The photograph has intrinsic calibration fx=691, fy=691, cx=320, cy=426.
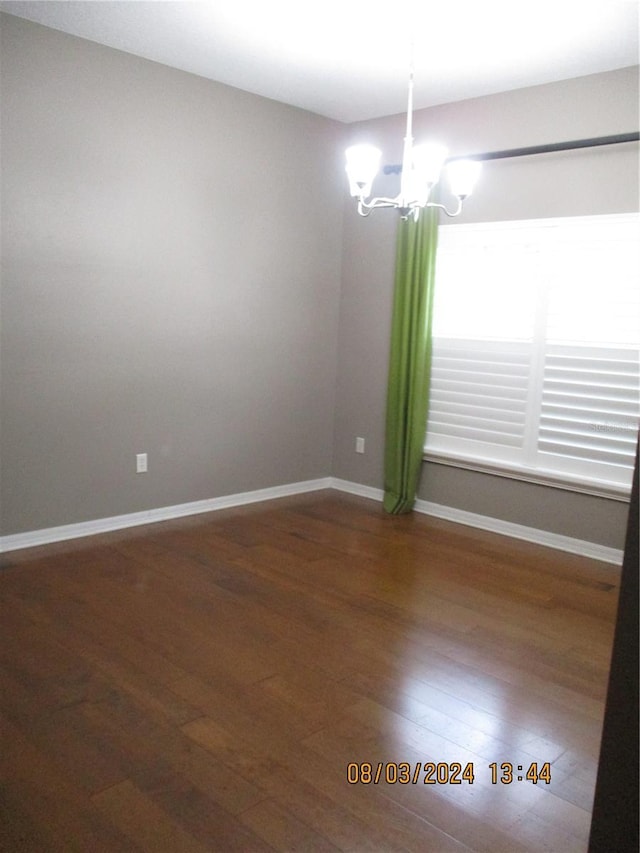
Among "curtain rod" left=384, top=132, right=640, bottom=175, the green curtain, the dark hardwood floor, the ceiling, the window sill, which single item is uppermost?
the ceiling

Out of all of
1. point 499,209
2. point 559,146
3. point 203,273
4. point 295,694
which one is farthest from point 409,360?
point 295,694

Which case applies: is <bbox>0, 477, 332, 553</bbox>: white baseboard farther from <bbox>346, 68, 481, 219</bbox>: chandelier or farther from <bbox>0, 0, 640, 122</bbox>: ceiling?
<bbox>0, 0, 640, 122</bbox>: ceiling

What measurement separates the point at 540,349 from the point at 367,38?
2063 millimetres

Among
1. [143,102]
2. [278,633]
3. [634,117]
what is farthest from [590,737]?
[143,102]

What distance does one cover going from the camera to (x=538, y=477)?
4.41 m

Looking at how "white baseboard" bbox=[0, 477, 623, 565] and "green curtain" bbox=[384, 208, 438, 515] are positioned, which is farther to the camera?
"green curtain" bbox=[384, 208, 438, 515]

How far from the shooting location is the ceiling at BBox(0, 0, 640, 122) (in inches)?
128

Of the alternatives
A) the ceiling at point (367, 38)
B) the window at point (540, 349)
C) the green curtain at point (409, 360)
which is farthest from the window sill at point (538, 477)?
the ceiling at point (367, 38)

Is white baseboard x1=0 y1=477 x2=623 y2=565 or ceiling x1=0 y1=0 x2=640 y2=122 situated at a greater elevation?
ceiling x1=0 y1=0 x2=640 y2=122

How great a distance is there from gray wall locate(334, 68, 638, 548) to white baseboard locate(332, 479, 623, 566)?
4cm

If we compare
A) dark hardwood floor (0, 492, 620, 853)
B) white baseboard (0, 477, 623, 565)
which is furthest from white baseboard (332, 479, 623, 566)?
dark hardwood floor (0, 492, 620, 853)

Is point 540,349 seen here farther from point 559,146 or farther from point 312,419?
point 312,419

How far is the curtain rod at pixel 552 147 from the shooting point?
379 centimetres

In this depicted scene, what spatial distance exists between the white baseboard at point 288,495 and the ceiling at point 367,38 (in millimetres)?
2760
